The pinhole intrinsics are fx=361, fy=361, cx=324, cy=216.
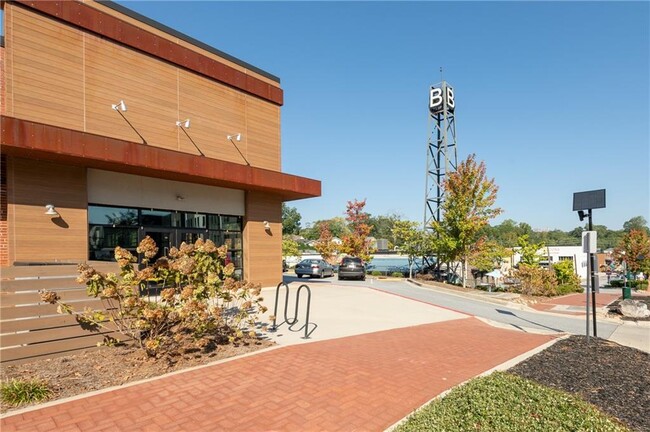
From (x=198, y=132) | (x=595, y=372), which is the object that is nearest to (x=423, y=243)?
(x=198, y=132)

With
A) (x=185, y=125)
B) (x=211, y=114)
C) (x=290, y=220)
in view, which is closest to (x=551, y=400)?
(x=185, y=125)

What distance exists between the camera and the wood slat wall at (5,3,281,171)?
409 inches

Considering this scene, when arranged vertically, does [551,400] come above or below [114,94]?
below

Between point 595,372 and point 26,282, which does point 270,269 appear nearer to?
point 26,282

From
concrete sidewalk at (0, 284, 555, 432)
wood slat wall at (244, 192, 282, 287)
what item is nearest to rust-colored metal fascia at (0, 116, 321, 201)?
wood slat wall at (244, 192, 282, 287)

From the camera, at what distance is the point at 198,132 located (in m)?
14.5

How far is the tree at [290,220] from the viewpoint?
91250 mm

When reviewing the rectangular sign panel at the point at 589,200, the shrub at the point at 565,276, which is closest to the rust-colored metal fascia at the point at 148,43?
the rectangular sign panel at the point at 589,200

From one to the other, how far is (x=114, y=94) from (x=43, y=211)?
4.48 metres

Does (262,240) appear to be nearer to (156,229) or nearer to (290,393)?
(156,229)

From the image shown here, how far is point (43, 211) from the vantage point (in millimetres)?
10297

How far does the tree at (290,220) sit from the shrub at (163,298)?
83.7 metres

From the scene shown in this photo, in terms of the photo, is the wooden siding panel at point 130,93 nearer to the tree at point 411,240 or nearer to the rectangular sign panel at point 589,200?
the rectangular sign panel at point 589,200

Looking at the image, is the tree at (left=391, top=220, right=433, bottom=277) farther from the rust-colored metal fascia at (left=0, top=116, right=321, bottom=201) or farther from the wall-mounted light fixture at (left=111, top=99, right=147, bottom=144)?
the wall-mounted light fixture at (left=111, top=99, right=147, bottom=144)
